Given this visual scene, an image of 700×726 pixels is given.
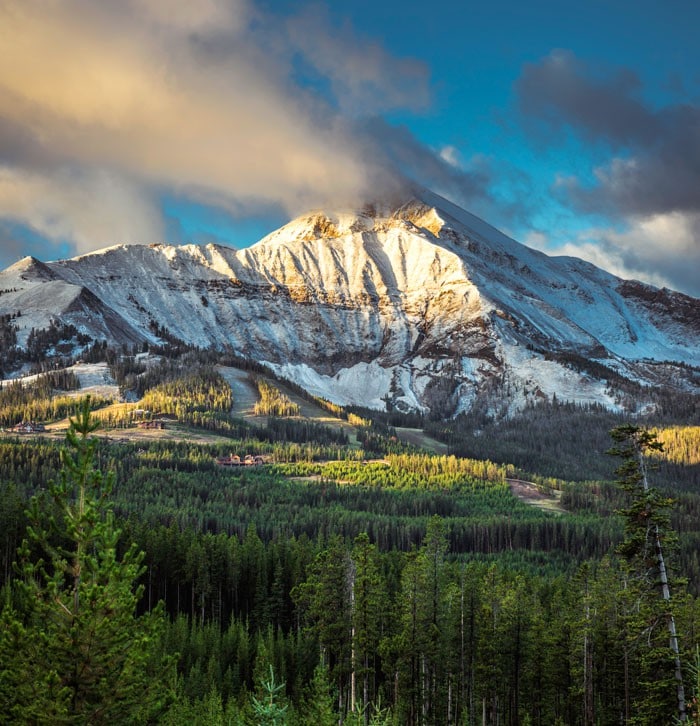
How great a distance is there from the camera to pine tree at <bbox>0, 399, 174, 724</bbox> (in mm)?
20156

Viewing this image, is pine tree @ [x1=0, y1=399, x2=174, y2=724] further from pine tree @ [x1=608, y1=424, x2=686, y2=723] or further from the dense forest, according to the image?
pine tree @ [x1=608, y1=424, x2=686, y2=723]

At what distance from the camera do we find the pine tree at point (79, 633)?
794 inches

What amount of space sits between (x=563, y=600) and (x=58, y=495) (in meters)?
62.5

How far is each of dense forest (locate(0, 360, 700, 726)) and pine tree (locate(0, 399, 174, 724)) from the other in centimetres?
6

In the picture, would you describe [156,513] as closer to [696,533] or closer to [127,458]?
[127,458]

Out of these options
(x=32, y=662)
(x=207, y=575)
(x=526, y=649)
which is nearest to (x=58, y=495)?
(x=32, y=662)

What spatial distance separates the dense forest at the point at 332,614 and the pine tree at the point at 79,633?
0.18 feet

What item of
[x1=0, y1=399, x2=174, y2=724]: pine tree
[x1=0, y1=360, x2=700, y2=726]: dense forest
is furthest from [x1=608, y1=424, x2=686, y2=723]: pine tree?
[x1=0, y1=399, x2=174, y2=724]: pine tree

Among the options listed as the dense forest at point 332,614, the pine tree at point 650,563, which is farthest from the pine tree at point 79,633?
the pine tree at point 650,563

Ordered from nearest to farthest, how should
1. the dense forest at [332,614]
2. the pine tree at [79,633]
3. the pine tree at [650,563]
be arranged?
1. the pine tree at [79,633]
2. the dense forest at [332,614]
3. the pine tree at [650,563]

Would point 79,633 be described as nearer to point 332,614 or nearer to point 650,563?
point 650,563

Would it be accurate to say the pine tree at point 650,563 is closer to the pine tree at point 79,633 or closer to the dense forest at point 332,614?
the dense forest at point 332,614

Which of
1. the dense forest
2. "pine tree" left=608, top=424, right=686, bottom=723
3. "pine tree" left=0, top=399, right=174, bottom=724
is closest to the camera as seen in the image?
"pine tree" left=0, top=399, right=174, bottom=724

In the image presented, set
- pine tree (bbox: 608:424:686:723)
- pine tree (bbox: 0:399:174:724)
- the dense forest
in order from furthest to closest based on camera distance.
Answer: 1. pine tree (bbox: 608:424:686:723)
2. the dense forest
3. pine tree (bbox: 0:399:174:724)
